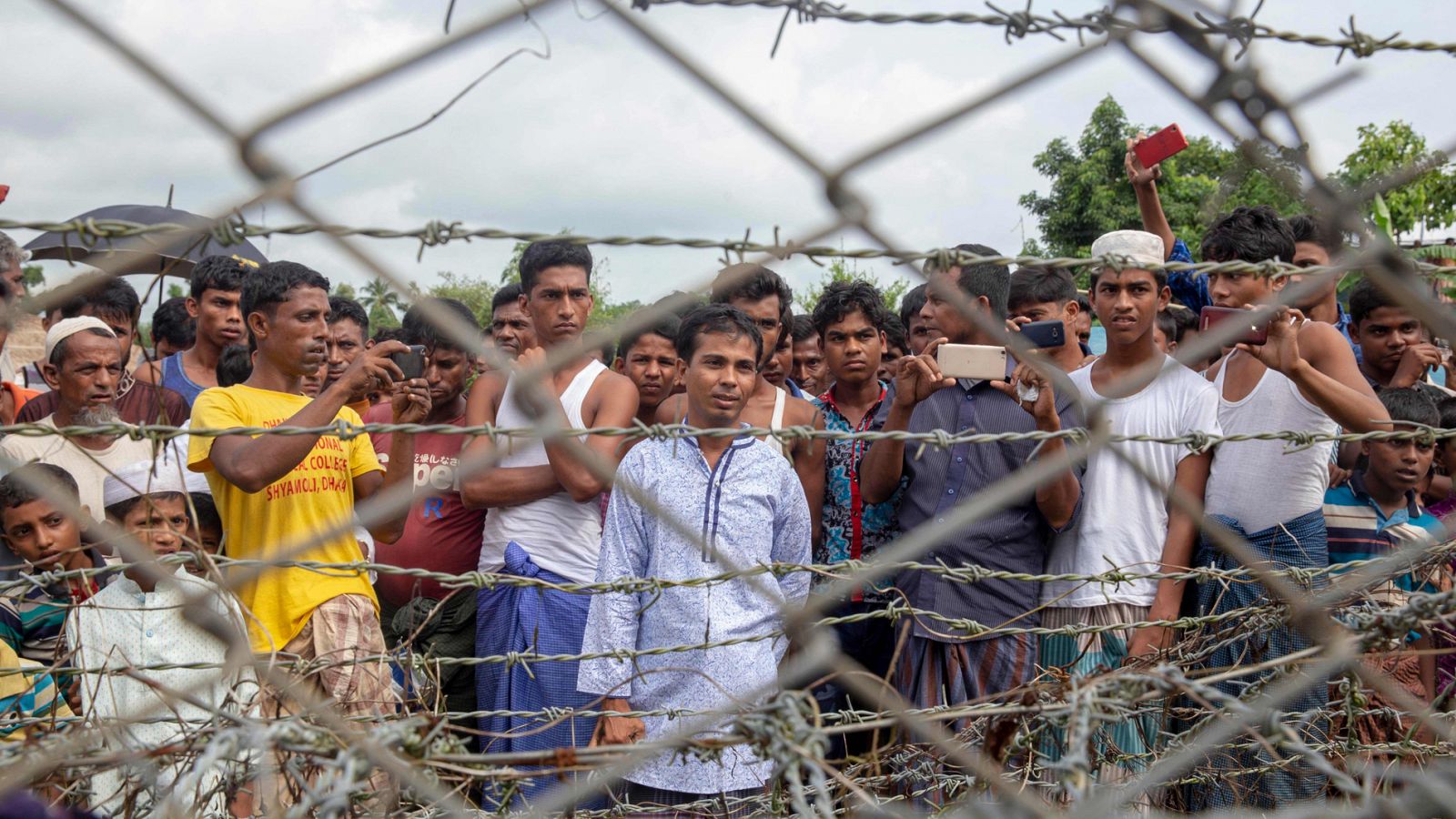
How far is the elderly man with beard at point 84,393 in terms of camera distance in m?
3.63

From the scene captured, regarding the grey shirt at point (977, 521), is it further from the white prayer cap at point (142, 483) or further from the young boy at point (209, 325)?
the young boy at point (209, 325)

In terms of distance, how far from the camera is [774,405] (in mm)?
3812

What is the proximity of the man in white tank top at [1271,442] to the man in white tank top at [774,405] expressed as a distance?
1161mm

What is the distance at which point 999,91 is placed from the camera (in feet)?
3.12

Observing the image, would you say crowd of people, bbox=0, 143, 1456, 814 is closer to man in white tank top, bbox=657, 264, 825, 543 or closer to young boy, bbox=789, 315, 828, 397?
man in white tank top, bbox=657, 264, 825, 543

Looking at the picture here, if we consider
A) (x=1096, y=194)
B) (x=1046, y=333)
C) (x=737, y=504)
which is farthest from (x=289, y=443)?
(x=1096, y=194)

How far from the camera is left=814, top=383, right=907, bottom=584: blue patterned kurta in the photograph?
3.58 meters

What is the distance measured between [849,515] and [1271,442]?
1245 mm

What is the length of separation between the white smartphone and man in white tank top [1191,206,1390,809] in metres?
0.63

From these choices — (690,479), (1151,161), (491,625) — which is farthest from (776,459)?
(1151,161)

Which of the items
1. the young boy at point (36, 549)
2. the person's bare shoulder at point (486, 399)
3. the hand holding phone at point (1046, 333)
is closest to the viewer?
the young boy at point (36, 549)

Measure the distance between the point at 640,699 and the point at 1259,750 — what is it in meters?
1.43

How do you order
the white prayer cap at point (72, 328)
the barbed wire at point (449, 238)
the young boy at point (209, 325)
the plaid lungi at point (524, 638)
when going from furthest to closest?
the young boy at point (209, 325) → the white prayer cap at point (72, 328) → the plaid lungi at point (524, 638) → the barbed wire at point (449, 238)

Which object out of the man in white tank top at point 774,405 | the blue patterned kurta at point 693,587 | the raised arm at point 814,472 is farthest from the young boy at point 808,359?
the blue patterned kurta at point 693,587
